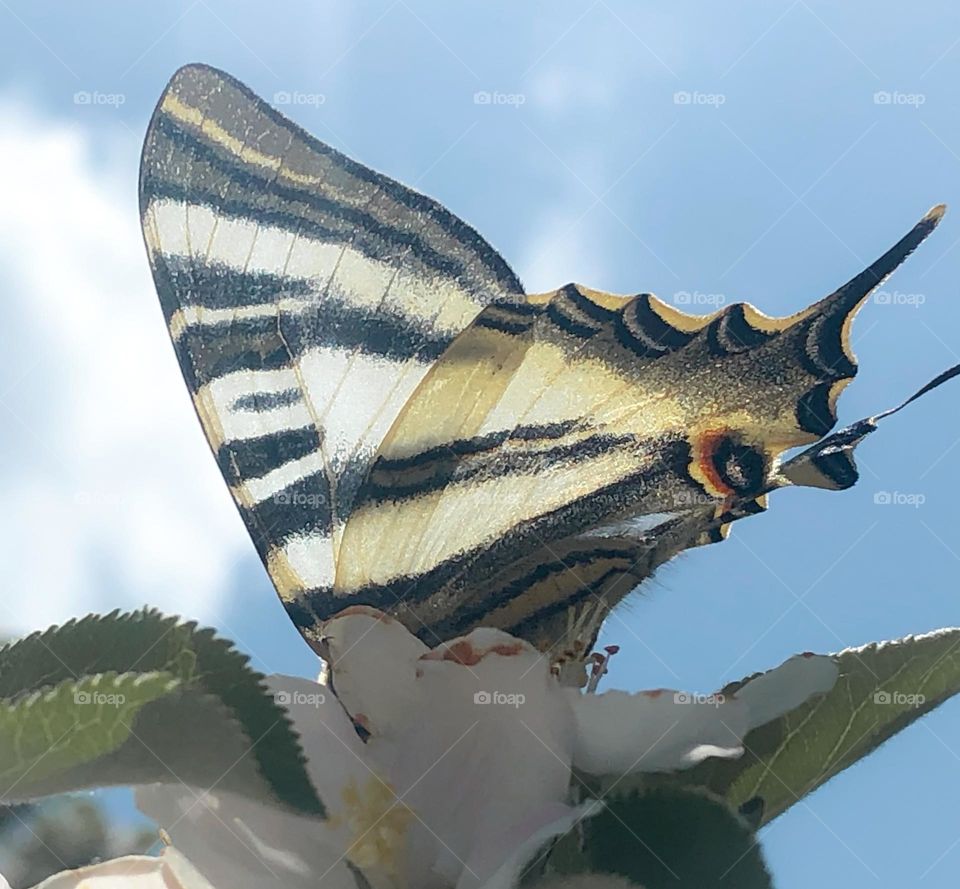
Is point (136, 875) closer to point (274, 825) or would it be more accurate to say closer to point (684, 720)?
point (274, 825)

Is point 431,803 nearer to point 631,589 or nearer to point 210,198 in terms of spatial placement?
point 631,589

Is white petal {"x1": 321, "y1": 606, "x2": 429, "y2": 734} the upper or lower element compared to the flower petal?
upper

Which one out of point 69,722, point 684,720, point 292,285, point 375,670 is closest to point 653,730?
point 684,720

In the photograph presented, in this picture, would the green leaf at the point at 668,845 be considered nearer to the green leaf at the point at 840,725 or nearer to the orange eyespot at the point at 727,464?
the green leaf at the point at 840,725

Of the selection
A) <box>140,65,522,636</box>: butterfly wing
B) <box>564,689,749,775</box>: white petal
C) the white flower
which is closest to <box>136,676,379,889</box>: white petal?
the white flower

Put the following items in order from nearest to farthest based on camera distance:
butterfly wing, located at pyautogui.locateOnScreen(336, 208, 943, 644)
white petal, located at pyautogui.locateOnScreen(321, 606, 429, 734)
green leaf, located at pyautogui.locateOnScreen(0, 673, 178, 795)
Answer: green leaf, located at pyautogui.locateOnScreen(0, 673, 178, 795), white petal, located at pyautogui.locateOnScreen(321, 606, 429, 734), butterfly wing, located at pyautogui.locateOnScreen(336, 208, 943, 644)

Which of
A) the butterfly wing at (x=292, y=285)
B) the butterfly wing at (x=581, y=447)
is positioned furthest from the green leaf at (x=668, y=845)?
the butterfly wing at (x=292, y=285)

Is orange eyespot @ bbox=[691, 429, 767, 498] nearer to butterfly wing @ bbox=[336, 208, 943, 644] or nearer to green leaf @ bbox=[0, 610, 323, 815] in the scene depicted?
butterfly wing @ bbox=[336, 208, 943, 644]
